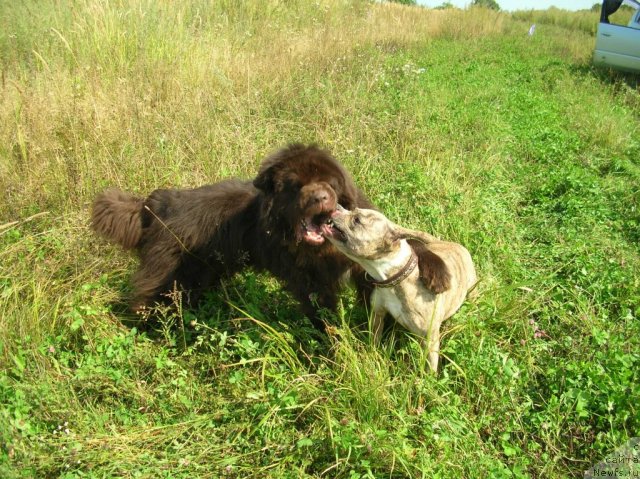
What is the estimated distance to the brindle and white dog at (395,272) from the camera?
255cm

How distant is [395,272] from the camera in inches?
105

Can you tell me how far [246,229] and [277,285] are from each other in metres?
0.74

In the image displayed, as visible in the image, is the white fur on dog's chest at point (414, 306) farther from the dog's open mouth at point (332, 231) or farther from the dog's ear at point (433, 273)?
the dog's open mouth at point (332, 231)

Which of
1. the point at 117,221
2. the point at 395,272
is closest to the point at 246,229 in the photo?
the point at 117,221

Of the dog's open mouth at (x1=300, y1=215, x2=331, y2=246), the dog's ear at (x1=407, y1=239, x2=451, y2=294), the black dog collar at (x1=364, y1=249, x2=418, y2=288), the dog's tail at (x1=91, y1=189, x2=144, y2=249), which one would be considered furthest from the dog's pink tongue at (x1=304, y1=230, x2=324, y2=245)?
the dog's tail at (x1=91, y1=189, x2=144, y2=249)

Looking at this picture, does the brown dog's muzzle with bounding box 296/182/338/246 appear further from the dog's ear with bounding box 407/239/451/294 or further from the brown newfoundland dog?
the dog's ear with bounding box 407/239/451/294

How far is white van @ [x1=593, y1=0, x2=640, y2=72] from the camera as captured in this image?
9.52 metres

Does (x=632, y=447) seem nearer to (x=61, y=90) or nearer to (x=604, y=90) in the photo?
(x=61, y=90)

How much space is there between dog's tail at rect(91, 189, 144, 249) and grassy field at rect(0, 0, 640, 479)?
0.45 meters

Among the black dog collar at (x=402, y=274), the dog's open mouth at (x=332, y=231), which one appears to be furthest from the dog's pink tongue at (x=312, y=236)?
the black dog collar at (x=402, y=274)

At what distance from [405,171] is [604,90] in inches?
236

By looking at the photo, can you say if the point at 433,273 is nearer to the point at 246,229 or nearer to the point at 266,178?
the point at 266,178

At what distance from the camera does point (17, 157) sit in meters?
4.45

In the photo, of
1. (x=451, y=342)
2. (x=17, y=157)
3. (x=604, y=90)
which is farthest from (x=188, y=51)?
(x=604, y=90)
